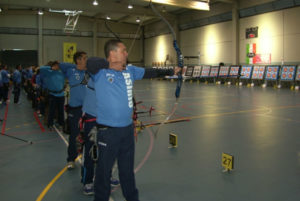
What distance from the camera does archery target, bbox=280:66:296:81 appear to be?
16.1 meters

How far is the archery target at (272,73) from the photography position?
17.0 metres

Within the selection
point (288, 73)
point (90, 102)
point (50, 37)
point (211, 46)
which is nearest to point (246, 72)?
point (288, 73)

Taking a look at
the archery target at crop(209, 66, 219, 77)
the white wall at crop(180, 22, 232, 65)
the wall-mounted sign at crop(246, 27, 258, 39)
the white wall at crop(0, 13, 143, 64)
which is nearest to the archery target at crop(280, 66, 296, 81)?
the wall-mounted sign at crop(246, 27, 258, 39)

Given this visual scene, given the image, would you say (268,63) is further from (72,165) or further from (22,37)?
(22,37)

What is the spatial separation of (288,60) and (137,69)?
55.0 feet

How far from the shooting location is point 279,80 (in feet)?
55.0

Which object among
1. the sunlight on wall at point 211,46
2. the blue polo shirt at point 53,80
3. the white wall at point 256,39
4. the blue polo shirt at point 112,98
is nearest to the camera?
the blue polo shirt at point 112,98

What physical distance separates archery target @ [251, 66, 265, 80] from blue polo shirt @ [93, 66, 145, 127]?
1715 cm

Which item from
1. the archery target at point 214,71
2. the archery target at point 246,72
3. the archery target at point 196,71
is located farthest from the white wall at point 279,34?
the archery target at point 196,71

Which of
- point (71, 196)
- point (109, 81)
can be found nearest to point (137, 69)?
point (109, 81)

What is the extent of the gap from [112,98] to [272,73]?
55.8 ft

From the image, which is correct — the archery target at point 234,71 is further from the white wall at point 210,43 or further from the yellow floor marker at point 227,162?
the yellow floor marker at point 227,162

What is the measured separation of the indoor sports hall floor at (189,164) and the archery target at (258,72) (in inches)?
462

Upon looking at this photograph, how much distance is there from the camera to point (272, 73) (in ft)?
56.5
